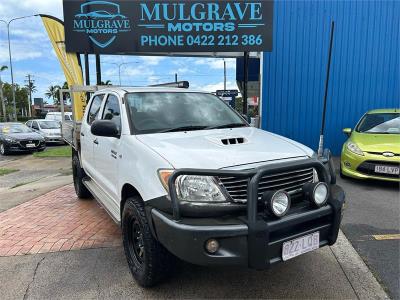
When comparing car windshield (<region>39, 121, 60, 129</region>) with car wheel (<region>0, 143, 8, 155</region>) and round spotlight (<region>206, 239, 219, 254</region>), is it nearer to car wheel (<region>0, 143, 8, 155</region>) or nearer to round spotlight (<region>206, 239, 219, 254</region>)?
car wheel (<region>0, 143, 8, 155</region>)

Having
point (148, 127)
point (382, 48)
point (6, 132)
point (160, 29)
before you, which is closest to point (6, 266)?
point (148, 127)

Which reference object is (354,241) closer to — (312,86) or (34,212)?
(34,212)

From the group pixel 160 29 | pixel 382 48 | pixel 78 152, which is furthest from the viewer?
pixel 382 48

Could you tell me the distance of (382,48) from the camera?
9.99m

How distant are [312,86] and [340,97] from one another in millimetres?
869

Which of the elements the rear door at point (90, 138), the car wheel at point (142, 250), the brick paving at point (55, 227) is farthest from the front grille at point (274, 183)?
the rear door at point (90, 138)

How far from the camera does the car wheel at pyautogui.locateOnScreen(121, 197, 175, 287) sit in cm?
285

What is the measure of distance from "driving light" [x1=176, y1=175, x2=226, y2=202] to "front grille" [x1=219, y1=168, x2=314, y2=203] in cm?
7

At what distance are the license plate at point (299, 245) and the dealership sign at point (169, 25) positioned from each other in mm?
6735

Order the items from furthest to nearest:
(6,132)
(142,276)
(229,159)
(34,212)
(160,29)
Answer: (6,132) < (160,29) < (34,212) < (142,276) < (229,159)

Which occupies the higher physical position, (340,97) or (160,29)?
(160,29)

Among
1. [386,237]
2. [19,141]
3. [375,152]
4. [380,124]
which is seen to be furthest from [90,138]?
[19,141]

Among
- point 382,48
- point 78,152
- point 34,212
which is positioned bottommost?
point 34,212

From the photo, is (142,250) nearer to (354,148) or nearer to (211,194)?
(211,194)
